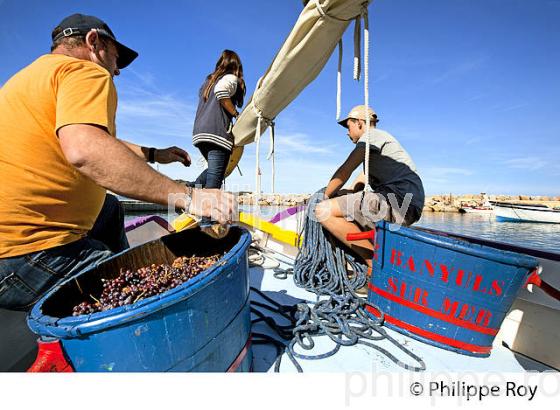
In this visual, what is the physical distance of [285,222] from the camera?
4559mm

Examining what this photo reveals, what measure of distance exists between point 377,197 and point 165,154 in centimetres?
176

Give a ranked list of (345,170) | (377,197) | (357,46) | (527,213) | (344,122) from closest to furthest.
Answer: (357,46), (377,197), (345,170), (344,122), (527,213)

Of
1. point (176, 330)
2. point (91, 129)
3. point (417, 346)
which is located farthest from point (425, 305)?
point (91, 129)

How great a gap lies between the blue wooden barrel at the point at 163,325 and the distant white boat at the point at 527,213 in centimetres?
2305

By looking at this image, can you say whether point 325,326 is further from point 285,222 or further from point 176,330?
point 285,222

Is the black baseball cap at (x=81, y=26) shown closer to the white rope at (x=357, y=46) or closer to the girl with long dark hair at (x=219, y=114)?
the white rope at (x=357, y=46)

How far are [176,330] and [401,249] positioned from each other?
136 cm

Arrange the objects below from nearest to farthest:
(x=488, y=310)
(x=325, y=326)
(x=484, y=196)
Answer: (x=488, y=310)
(x=325, y=326)
(x=484, y=196)

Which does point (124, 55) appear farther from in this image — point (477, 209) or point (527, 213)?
point (477, 209)

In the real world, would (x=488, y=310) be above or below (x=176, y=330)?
below

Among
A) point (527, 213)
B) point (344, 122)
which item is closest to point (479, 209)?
point (527, 213)

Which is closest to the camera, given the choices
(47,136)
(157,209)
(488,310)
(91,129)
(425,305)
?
(91,129)

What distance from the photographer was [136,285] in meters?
1.14

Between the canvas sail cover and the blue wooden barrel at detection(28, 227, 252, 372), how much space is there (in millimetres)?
1364
